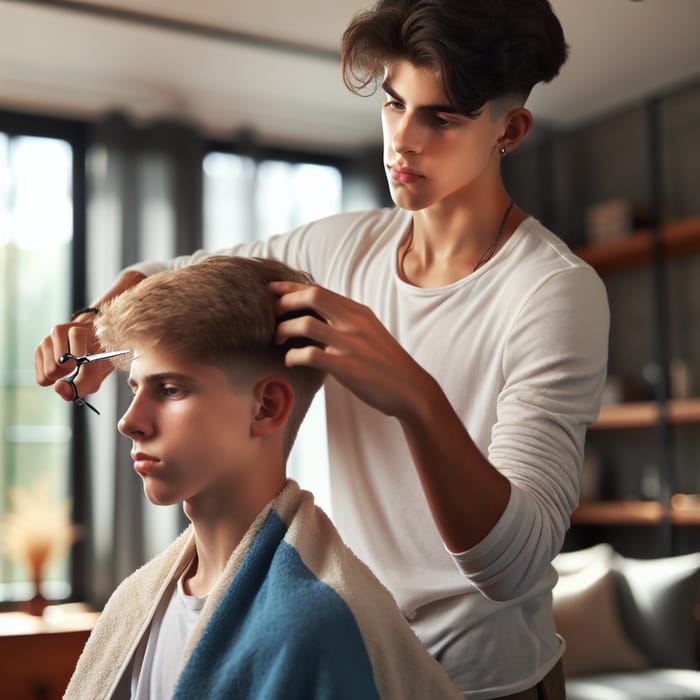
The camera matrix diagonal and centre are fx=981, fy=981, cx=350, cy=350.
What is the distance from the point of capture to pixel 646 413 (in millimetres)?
4492

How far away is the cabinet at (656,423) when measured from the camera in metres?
4.34

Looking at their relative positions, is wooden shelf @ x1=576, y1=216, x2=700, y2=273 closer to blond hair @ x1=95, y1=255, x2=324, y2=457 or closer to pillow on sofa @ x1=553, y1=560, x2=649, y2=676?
pillow on sofa @ x1=553, y1=560, x2=649, y2=676

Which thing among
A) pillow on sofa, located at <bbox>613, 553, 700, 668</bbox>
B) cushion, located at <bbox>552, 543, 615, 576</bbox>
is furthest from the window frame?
pillow on sofa, located at <bbox>613, 553, 700, 668</bbox>

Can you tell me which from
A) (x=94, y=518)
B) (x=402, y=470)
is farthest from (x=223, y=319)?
(x=94, y=518)

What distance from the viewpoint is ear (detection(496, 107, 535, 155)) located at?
117cm

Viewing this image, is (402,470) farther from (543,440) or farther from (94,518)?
(94,518)

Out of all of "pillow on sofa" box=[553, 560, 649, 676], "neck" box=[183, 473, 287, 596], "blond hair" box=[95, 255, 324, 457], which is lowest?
"pillow on sofa" box=[553, 560, 649, 676]

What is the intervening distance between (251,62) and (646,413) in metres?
2.39

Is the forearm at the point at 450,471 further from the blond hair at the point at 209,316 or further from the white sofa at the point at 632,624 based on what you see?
the white sofa at the point at 632,624

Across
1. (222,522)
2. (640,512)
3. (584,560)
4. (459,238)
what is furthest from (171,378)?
(640,512)

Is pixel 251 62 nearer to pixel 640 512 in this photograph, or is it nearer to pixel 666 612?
pixel 640 512

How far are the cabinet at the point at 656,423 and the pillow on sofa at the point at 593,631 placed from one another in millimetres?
757

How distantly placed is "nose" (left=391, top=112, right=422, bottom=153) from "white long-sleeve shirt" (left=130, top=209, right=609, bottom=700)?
18 centimetres

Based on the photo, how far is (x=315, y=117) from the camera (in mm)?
5117
